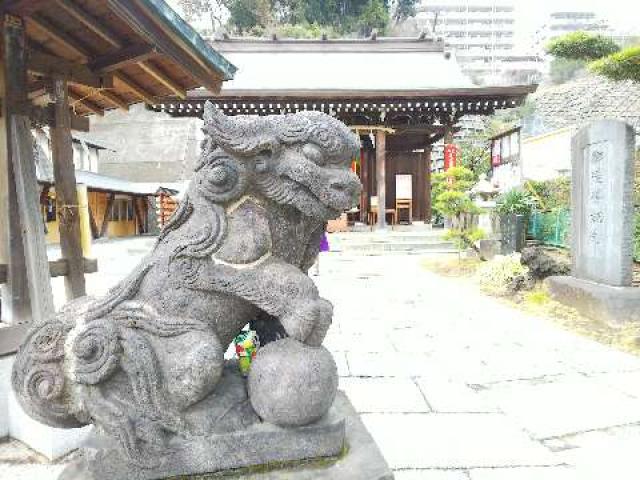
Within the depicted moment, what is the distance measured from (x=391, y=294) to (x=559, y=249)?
13.3ft

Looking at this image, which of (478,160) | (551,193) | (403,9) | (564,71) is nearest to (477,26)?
(564,71)

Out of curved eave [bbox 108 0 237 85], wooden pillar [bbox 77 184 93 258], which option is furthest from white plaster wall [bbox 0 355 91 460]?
curved eave [bbox 108 0 237 85]

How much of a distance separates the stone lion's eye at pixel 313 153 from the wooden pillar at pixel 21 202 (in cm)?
252

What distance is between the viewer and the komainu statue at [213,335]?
153cm

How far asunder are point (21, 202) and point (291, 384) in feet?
9.00

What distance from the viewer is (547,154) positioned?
80.8 feet

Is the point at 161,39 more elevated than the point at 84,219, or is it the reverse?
the point at 161,39

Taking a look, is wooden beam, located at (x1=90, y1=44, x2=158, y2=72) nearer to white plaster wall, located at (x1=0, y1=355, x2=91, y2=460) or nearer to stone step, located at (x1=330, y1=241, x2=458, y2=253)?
white plaster wall, located at (x1=0, y1=355, x2=91, y2=460)

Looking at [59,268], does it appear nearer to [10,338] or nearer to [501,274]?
[10,338]

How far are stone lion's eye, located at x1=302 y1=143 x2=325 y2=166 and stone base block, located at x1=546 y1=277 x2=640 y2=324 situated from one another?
575 centimetres

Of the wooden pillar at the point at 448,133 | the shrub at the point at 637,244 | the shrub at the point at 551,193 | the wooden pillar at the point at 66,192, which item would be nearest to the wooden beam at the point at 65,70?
the wooden pillar at the point at 66,192

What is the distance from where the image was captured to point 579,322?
6.18 m

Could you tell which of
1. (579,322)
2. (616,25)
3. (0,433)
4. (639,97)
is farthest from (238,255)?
(616,25)

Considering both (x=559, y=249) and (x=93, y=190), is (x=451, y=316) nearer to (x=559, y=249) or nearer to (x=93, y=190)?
(x=559, y=249)
